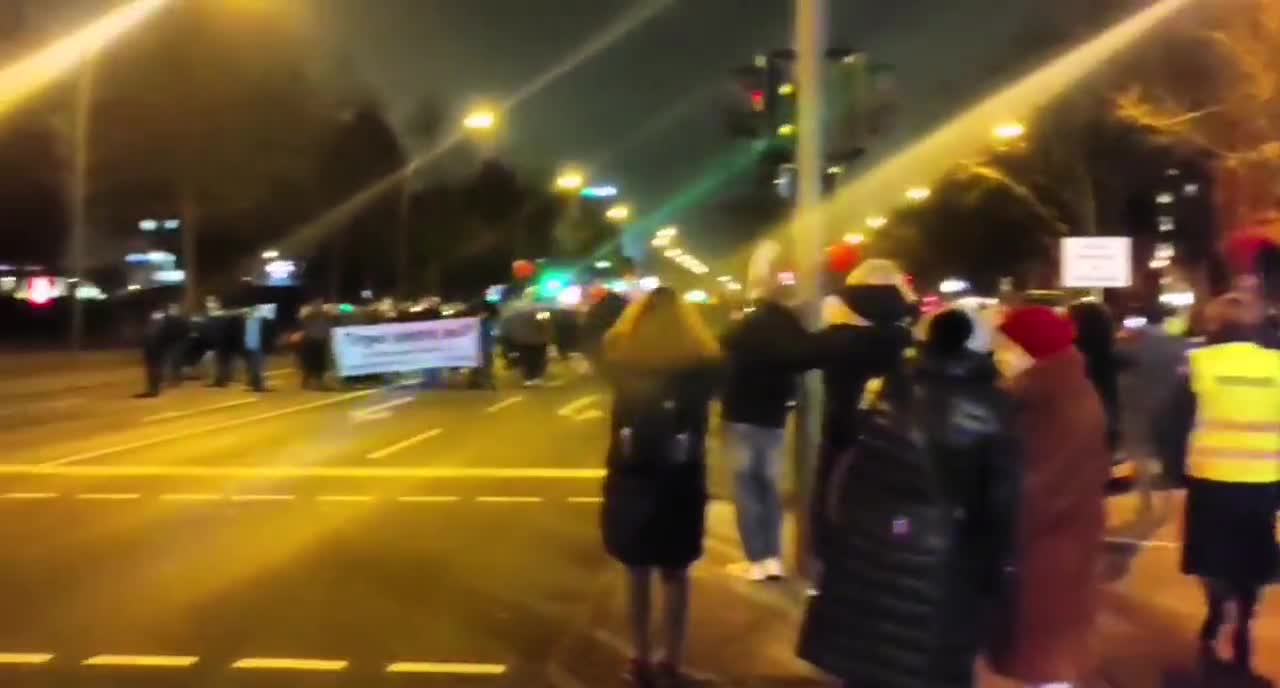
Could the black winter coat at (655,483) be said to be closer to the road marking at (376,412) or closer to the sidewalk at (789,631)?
the sidewalk at (789,631)

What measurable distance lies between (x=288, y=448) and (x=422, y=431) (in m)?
2.33

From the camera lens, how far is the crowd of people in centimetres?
Result: 463

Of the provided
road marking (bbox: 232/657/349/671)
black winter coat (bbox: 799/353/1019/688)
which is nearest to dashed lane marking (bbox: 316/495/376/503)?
road marking (bbox: 232/657/349/671)

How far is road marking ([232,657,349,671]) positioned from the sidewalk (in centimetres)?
105

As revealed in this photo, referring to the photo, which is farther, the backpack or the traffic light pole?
the traffic light pole

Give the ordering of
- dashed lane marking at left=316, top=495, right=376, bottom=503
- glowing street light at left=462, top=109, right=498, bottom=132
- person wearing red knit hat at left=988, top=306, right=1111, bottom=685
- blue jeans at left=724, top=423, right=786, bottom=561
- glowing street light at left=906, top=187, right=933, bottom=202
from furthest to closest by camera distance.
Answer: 1. glowing street light at left=906, top=187, right=933, bottom=202
2. glowing street light at left=462, top=109, right=498, bottom=132
3. dashed lane marking at left=316, top=495, right=376, bottom=503
4. blue jeans at left=724, top=423, right=786, bottom=561
5. person wearing red knit hat at left=988, top=306, right=1111, bottom=685

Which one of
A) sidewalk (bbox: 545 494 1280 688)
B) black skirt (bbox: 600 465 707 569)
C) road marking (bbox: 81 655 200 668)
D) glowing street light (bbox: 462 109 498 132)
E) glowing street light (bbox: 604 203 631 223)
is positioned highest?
glowing street light (bbox: 604 203 631 223)

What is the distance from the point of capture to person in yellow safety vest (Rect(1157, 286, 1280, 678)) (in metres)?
6.86

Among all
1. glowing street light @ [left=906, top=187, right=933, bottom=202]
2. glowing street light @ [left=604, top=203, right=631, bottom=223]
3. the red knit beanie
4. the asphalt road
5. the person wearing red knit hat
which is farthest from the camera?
glowing street light @ [left=604, top=203, right=631, bottom=223]

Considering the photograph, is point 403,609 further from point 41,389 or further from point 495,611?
point 41,389

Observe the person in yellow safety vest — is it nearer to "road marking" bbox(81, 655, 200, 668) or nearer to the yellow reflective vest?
the yellow reflective vest

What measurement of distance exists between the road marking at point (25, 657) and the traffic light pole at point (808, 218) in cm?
418

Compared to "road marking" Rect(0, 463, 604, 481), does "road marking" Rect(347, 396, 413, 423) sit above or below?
above

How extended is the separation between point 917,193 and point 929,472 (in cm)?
5780
